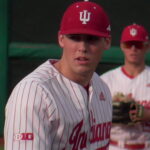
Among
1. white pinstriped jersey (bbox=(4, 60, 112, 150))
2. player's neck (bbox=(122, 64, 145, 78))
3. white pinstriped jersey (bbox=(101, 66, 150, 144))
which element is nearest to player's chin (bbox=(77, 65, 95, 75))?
white pinstriped jersey (bbox=(4, 60, 112, 150))

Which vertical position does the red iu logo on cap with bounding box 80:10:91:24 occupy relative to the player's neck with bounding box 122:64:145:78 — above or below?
above

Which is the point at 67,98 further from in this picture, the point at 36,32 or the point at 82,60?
the point at 36,32

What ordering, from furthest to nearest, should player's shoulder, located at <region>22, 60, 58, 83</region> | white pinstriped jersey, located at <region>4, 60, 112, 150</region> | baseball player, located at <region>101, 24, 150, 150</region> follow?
baseball player, located at <region>101, 24, 150, 150</region> → player's shoulder, located at <region>22, 60, 58, 83</region> → white pinstriped jersey, located at <region>4, 60, 112, 150</region>

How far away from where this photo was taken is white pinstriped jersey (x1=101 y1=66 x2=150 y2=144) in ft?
16.6

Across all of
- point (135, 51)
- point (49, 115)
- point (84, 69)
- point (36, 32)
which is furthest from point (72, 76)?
point (36, 32)

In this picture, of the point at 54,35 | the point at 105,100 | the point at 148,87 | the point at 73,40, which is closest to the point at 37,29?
the point at 54,35

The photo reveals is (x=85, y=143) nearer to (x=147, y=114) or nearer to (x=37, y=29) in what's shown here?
(x=147, y=114)

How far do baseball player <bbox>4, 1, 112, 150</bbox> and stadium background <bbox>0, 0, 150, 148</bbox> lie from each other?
148 inches

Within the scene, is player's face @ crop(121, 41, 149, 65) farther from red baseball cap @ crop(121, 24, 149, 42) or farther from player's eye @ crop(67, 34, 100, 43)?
player's eye @ crop(67, 34, 100, 43)

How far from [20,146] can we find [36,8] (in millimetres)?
4491

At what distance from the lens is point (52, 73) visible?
2.87 meters

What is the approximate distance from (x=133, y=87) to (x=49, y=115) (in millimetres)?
2703

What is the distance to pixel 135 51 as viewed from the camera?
5.19m

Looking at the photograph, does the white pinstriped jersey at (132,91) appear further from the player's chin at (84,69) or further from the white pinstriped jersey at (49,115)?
the player's chin at (84,69)
